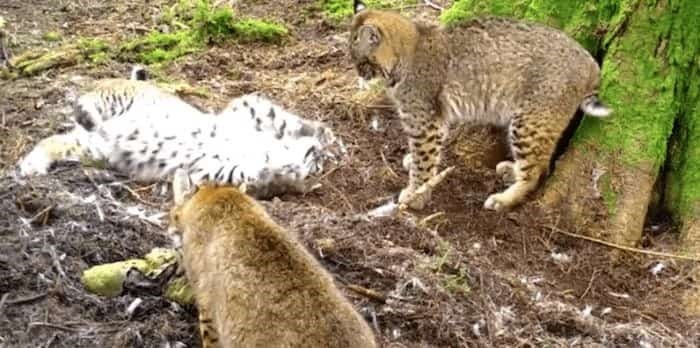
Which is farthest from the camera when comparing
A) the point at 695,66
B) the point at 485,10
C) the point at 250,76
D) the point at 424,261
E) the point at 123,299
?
the point at 250,76

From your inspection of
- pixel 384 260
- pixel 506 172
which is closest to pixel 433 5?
pixel 506 172

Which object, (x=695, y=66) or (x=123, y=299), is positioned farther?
(x=695, y=66)

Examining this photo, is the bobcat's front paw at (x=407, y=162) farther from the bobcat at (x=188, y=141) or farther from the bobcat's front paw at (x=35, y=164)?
the bobcat's front paw at (x=35, y=164)

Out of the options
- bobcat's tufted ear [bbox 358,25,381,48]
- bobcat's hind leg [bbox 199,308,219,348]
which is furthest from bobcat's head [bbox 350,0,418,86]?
bobcat's hind leg [bbox 199,308,219,348]

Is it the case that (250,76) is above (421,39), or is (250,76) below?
below

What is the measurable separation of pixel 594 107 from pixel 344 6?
4.18 metres

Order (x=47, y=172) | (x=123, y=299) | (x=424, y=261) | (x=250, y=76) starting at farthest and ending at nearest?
(x=250, y=76) → (x=47, y=172) → (x=424, y=261) → (x=123, y=299)

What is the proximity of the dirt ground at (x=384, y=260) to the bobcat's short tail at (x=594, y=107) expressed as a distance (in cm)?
64

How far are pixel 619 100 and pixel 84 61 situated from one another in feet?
14.6

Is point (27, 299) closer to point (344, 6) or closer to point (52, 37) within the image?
point (52, 37)

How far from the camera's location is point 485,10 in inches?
271

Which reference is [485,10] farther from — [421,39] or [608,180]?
[608,180]

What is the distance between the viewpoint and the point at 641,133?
5801mm

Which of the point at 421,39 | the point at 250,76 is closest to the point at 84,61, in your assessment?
the point at 250,76
